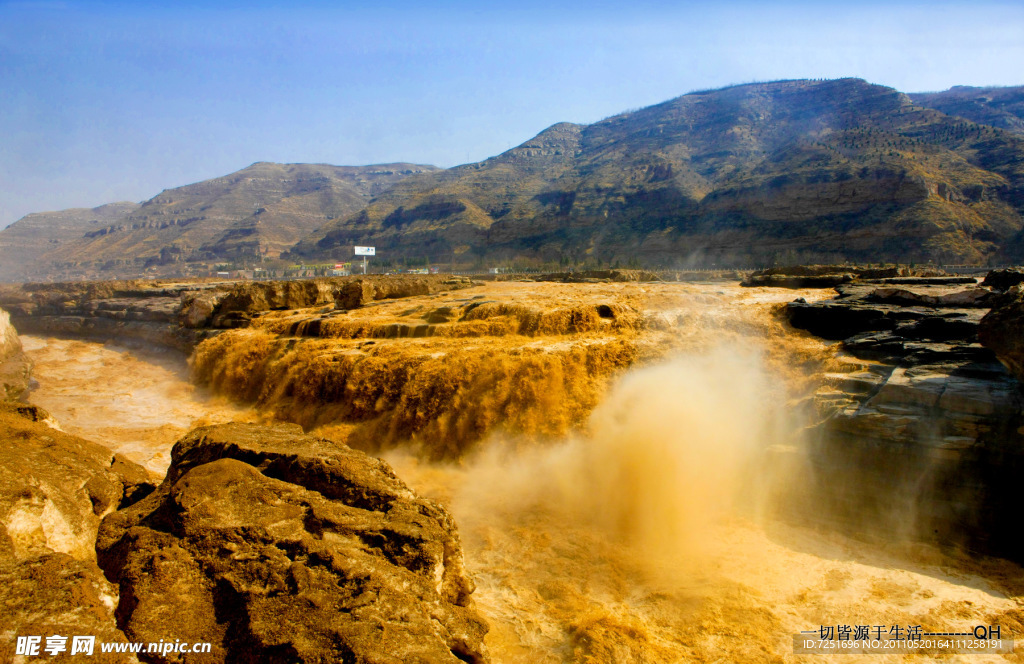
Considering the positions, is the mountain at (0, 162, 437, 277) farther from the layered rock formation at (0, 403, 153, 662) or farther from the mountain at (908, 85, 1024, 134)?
the mountain at (908, 85, 1024, 134)

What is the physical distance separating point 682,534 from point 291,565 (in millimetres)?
5353

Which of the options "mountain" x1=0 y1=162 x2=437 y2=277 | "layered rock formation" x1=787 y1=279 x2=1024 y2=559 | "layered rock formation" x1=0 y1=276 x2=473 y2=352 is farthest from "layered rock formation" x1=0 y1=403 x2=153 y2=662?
"mountain" x1=0 y1=162 x2=437 y2=277

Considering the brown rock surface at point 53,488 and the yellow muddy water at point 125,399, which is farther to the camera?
the yellow muddy water at point 125,399

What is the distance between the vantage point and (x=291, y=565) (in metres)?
3.23

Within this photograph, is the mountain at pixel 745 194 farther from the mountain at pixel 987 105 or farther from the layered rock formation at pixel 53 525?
the layered rock formation at pixel 53 525

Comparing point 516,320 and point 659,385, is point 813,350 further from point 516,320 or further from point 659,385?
point 516,320

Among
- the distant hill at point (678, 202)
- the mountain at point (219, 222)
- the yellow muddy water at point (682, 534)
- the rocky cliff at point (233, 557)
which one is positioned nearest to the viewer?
the rocky cliff at point (233, 557)

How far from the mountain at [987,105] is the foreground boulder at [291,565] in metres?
102

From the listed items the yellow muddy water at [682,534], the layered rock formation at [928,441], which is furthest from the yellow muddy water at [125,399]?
the layered rock formation at [928,441]

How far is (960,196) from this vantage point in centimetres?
4462

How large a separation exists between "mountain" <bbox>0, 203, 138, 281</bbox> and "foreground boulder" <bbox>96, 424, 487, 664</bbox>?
10188 cm

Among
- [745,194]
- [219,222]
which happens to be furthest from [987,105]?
[219,222]

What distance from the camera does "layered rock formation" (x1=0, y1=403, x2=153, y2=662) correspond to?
249 centimetres

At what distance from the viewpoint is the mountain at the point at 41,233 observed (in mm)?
95900
